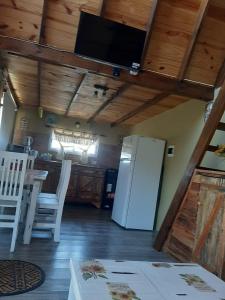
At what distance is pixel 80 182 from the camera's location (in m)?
6.48

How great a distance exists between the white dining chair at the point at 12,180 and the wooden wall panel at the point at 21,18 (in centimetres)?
150

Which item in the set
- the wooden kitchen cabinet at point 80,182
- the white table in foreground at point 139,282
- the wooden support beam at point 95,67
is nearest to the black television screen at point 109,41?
the wooden support beam at point 95,67

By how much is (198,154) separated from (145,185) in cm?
162

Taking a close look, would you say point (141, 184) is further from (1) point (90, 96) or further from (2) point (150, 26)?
(2) point (150, 26)

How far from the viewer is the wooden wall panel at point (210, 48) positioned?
322 centimetres

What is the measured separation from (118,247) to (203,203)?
127cm

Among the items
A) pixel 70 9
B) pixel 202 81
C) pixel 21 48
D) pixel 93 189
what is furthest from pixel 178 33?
pixel 93 189

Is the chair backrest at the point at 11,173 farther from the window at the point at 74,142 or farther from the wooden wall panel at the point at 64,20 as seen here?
the window at the point at 74,142

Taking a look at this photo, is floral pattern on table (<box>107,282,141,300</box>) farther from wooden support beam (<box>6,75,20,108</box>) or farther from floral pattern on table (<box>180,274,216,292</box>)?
wooden support beam (<box>6,75,20,108</box>)

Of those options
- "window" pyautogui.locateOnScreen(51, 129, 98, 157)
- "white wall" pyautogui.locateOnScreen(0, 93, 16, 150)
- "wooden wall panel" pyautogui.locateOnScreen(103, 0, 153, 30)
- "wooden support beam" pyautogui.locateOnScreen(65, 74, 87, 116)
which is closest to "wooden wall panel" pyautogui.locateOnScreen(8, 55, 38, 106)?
"white wall" pyautogui.locateOnScreen(0, 93, 16, 150)

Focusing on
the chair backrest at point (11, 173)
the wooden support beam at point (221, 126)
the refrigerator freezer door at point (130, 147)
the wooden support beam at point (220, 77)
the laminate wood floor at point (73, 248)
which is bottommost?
the laminate wood floor at point (73, 248)

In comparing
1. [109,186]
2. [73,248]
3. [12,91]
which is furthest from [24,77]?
[109,186]

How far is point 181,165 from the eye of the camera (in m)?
4.41

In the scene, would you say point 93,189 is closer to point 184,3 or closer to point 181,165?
point 181,165
